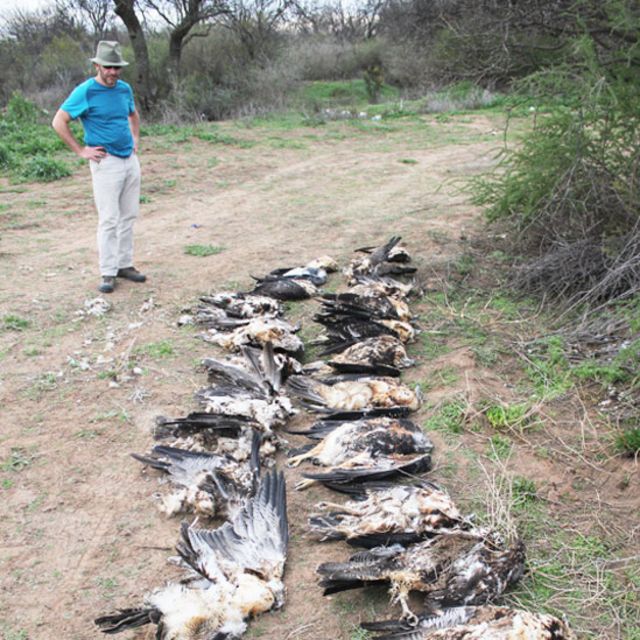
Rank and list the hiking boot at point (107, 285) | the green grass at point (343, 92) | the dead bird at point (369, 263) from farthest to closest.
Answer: the green grass at point (343, 92) < the dead bird at point (369, 263) < the hiking boot at point (107, 285)

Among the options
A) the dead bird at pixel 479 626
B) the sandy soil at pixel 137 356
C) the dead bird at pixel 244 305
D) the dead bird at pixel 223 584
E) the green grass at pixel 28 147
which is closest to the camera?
the dead bird at pixel 479 626

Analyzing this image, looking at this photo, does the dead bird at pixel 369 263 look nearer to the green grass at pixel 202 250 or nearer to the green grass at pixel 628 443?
the green grass at pixel 202 250

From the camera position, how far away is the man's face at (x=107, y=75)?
19.8 feet

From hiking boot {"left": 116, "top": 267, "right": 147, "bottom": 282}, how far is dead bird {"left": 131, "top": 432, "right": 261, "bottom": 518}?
10.7 ft

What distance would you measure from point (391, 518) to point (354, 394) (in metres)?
1.37

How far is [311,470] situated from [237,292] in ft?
9.90

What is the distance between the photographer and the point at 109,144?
627cm

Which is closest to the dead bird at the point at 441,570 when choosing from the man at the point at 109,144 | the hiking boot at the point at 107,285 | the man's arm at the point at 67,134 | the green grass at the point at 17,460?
the green grass at the point at 17,460

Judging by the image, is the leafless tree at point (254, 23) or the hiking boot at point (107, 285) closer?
the hiking boot at point (107, 285)

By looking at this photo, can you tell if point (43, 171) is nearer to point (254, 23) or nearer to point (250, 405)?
point (250, 405)

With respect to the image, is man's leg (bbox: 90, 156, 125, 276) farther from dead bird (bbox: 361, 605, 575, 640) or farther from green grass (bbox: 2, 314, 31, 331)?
dead bird (bbox: 361, 605, 575, 640)

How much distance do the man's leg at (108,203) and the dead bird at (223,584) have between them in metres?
3.95

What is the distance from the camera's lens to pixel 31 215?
9.44 meters

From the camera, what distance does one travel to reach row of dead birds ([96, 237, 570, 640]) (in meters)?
2.79
